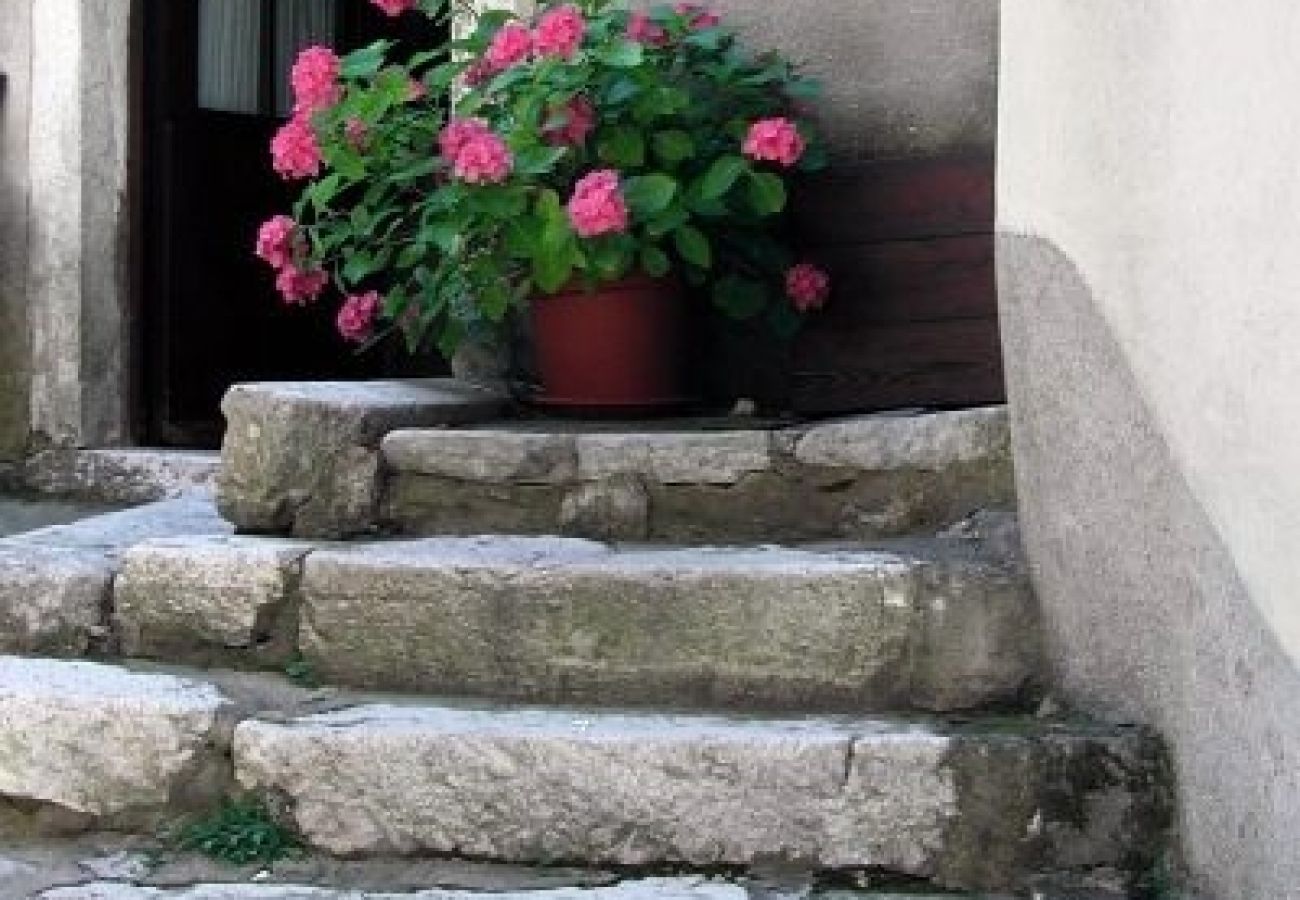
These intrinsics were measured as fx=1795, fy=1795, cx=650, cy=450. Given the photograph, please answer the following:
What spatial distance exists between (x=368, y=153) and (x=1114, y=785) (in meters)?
2.00

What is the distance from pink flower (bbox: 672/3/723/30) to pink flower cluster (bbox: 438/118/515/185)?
536 millimetres

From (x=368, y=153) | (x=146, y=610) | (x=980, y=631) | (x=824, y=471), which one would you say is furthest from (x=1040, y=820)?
(x=368, y=153)

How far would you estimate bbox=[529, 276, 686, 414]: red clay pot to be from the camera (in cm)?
334

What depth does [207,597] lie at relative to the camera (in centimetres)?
267

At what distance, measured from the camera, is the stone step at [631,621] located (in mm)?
2391

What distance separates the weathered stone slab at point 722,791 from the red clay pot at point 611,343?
113 centimetres

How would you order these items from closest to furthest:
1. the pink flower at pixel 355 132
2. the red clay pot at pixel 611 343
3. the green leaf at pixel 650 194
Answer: the green leaf at pixel 650 194
the red clay pot at pixel 611 343
the pink flower at pixel 355 132

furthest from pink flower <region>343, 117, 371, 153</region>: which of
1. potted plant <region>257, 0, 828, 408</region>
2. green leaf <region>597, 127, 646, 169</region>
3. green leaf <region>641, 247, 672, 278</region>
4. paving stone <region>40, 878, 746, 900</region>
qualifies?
paving stone <region>40, 878, 746, 900</region>

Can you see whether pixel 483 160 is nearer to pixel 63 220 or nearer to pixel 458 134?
pixel 458 134

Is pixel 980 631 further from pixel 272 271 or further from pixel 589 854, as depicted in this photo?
pixel 272 271

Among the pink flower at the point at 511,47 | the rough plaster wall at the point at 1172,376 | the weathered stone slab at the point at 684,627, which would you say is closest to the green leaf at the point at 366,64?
the pink flower at the point at 511,47

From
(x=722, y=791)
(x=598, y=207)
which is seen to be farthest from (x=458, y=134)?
(x=722, y=791)

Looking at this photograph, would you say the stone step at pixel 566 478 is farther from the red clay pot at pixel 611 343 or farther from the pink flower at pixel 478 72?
the pink flower at pixel 478 72

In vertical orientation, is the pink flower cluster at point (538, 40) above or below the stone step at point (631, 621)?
above
